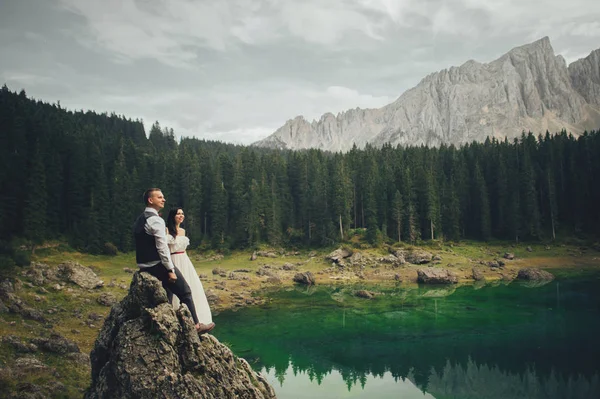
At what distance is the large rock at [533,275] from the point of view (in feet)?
218

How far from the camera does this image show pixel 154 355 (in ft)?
34.4

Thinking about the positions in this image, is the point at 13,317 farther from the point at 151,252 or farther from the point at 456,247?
the point at 456,247

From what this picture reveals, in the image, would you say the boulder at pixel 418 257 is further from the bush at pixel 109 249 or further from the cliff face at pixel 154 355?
the cliff face at pixel 154 355

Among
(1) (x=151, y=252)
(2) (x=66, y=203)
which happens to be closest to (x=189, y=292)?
(1) (x=151, y=252)

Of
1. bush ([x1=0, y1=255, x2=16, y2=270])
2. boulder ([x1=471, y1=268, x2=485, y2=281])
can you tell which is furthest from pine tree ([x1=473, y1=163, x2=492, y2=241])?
bush ([x1=0, y1=255, x2=16, y2=270])

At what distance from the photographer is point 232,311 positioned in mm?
46969

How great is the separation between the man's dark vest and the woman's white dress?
0.62 metres

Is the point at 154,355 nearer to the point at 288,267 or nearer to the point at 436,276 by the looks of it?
the point at 436,276

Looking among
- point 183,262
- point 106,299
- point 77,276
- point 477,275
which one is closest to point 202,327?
point 183,262

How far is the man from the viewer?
10.1 m

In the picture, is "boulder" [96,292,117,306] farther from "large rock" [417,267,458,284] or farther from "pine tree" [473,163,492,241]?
"pine tree" [473,163,492,241]

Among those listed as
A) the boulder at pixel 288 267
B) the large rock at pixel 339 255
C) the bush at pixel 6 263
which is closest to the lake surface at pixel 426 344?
the boulder at pixel 288 267

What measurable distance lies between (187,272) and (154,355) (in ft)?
8.15

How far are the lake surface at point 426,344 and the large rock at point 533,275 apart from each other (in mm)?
10852
